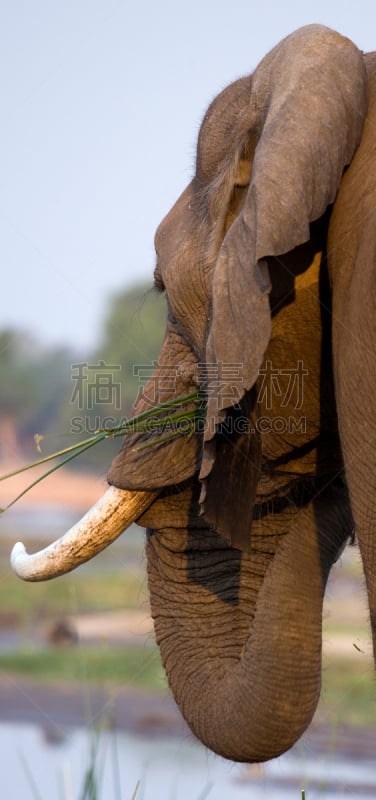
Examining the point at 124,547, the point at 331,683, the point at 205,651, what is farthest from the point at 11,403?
the point at 205,651

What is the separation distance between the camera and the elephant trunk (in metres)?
3.19

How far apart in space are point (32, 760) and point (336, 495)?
539 cm

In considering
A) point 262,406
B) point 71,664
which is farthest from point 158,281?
point 71,664

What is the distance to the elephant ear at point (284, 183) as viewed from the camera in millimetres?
2461

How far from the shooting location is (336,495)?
3342 mm

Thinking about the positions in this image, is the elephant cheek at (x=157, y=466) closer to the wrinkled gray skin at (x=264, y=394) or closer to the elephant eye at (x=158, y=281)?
the wrinkled gray skin at (x=264, y=394)

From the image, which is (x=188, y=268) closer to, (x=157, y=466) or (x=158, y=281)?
(x=158, y=281)

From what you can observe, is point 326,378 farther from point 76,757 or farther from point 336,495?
point 76,757

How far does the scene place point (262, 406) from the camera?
303cm

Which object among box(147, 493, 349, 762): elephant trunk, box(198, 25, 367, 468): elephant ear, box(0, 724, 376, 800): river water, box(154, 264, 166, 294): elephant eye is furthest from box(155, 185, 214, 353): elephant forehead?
box(0, 724, 376, 800): river water

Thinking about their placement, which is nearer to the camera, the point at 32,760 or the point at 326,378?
the point at 326,378

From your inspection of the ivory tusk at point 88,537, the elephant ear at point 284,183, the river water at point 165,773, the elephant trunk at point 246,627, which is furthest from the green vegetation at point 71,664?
the elephant ear at point 284,183

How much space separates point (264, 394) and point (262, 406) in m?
0.05

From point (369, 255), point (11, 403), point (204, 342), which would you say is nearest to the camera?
point (369, 255)
